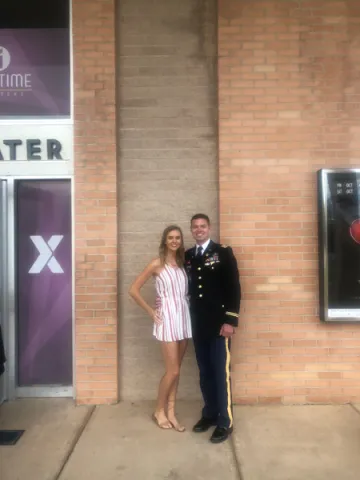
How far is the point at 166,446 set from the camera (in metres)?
3.55

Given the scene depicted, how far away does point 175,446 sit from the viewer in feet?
11.6

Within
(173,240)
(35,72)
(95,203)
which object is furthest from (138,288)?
(35,72)

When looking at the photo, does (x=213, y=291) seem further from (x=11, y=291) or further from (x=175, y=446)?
(x=11, y=291)

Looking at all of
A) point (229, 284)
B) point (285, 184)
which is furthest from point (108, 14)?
point (229, 284)

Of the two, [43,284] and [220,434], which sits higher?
[43,284]

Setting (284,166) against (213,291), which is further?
(284,166)

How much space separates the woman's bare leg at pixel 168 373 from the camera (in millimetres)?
3746

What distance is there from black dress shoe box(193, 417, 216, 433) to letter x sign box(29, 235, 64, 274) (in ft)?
6.77

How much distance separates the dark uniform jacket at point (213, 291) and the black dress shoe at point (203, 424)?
2.48ft

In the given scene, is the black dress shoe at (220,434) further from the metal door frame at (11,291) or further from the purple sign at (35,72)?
the purple sign at (35,72)

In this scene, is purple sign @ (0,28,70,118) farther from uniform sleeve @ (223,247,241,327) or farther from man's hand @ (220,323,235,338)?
man's hand @ (220,323,235,338)

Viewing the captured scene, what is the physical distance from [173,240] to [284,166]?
1.52 m

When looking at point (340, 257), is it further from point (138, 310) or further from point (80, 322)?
point (80, 322)

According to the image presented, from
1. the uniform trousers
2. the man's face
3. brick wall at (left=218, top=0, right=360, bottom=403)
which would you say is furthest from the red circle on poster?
the uniform trousers
